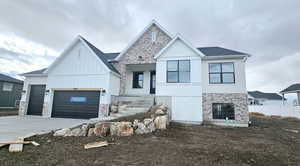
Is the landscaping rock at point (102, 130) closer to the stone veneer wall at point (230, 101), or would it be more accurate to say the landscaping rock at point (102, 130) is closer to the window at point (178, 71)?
the window at point (178, 71)

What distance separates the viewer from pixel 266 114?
19.7 m

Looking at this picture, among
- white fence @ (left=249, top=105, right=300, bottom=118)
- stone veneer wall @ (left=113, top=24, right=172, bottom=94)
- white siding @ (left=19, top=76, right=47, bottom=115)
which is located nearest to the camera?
stone veneer wall @ (left=113, top=24, right=172, bottom=94)

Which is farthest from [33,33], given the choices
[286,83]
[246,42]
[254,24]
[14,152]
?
[286,83]

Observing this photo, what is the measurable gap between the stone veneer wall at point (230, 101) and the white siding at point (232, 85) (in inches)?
12.7

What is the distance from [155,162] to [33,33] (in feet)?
59.6

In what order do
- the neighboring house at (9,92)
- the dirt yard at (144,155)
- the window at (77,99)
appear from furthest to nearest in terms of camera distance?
1. the neighboring house at (9,92)
2. the window at (77,99)
3. the dirt yard at (144,155)

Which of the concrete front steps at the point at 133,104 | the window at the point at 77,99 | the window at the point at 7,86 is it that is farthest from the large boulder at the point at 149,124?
the window at the point at 7,86

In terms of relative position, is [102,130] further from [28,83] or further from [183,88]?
[28,83]

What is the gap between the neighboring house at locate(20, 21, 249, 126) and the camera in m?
10.4

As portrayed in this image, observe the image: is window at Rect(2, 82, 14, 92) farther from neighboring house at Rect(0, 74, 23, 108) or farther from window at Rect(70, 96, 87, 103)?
window at Rect(70, 96, 87, 103)

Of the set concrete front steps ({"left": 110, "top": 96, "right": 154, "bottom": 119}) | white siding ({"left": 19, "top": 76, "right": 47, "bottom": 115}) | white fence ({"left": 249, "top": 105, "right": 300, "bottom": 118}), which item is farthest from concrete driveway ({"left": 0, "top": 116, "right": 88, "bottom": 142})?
white fence ({"left": 249, "top": 105, "right": 300, "bottom": 118})

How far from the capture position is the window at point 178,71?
10955 millimetres

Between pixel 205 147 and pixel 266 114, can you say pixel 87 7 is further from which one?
pixel 266 114

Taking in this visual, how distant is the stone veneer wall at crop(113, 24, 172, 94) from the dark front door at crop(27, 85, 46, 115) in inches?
307
